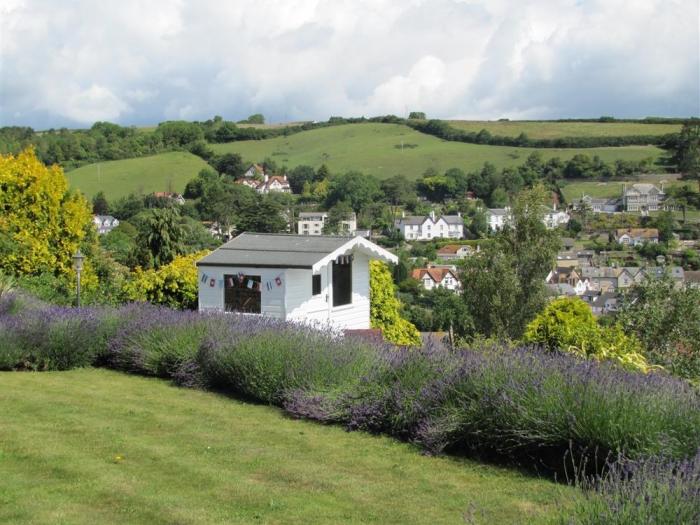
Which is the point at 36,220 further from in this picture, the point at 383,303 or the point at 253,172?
the point at 253,172

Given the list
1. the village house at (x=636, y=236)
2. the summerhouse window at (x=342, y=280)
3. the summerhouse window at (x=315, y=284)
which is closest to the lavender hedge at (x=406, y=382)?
the summerhouse window at (x=315, y=284)

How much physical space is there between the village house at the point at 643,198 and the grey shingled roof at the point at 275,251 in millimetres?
129282

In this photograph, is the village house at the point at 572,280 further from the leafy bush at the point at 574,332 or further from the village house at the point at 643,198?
the leafy bush at the point at 574,332

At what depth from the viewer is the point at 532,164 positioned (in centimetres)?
14850

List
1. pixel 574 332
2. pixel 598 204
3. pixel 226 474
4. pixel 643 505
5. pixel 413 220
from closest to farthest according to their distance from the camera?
pixel 643 505 → pixel 226 474 → pixel 574 332 → pixel 413 220 → pixel 598 204

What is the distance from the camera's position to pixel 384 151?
531 feet

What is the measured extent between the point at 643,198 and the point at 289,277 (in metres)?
135

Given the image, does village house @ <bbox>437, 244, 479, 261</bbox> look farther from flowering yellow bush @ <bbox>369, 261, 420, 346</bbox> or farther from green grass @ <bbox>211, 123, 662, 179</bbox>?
flowering yellow bush @ <bbox>369, 261, 420, 346</bbox>

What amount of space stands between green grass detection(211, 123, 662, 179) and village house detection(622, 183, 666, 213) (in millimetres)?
13761

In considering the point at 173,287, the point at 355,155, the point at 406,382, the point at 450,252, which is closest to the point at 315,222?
the point at 450,252

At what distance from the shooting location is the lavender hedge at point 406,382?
5574mm

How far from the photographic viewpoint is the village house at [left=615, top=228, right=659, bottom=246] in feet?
385

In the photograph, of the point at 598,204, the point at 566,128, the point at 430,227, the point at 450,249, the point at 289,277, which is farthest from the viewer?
the point at 566,128

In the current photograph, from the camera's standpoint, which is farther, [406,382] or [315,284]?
[315,284]
